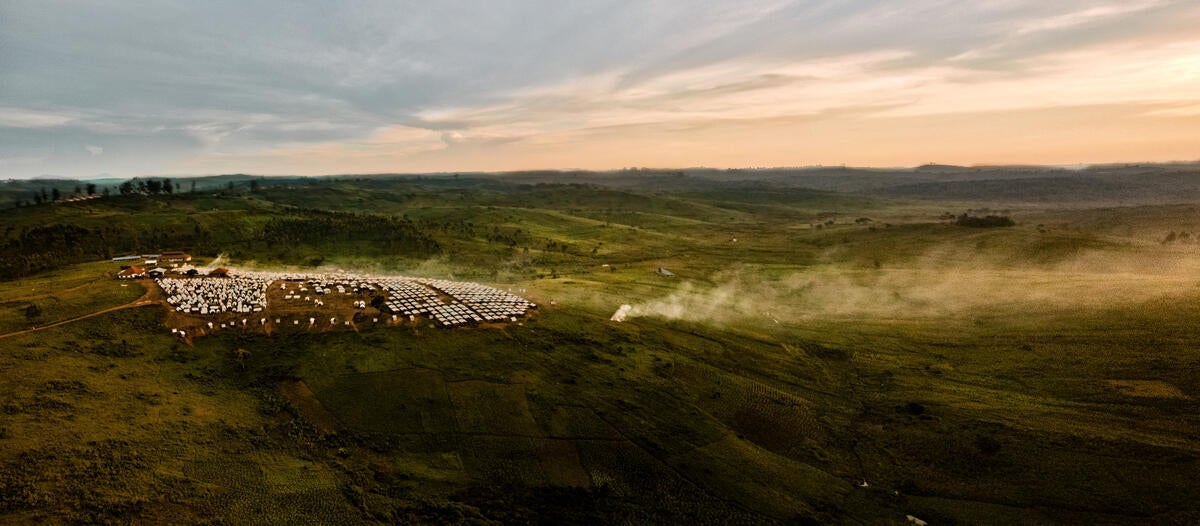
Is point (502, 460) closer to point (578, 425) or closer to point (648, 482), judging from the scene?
point (578, 425)

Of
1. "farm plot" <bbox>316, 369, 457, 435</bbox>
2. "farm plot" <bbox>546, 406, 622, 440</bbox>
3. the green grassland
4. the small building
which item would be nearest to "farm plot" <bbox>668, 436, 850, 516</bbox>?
the green grassland

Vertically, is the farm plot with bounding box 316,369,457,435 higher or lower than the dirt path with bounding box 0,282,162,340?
lower

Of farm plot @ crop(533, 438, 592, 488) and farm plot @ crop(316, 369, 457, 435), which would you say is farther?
farm plot @ crop(316, 369, 457, 435)

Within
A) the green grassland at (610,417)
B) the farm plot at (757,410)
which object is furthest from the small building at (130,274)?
the farm plot at (757,410)

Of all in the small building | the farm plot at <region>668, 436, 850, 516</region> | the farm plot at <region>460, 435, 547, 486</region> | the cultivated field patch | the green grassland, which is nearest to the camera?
the green grassland

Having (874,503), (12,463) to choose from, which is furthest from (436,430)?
(874,503)

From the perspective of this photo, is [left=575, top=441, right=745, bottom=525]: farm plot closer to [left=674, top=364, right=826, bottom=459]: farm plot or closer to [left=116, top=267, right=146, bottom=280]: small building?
[left=674, top=364, right=826, bottom=459]: farm plot

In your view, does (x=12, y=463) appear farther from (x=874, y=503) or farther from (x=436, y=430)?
(x=874, y=503)

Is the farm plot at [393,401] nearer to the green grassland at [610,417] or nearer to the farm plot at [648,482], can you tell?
the green grassland at [610,417]
